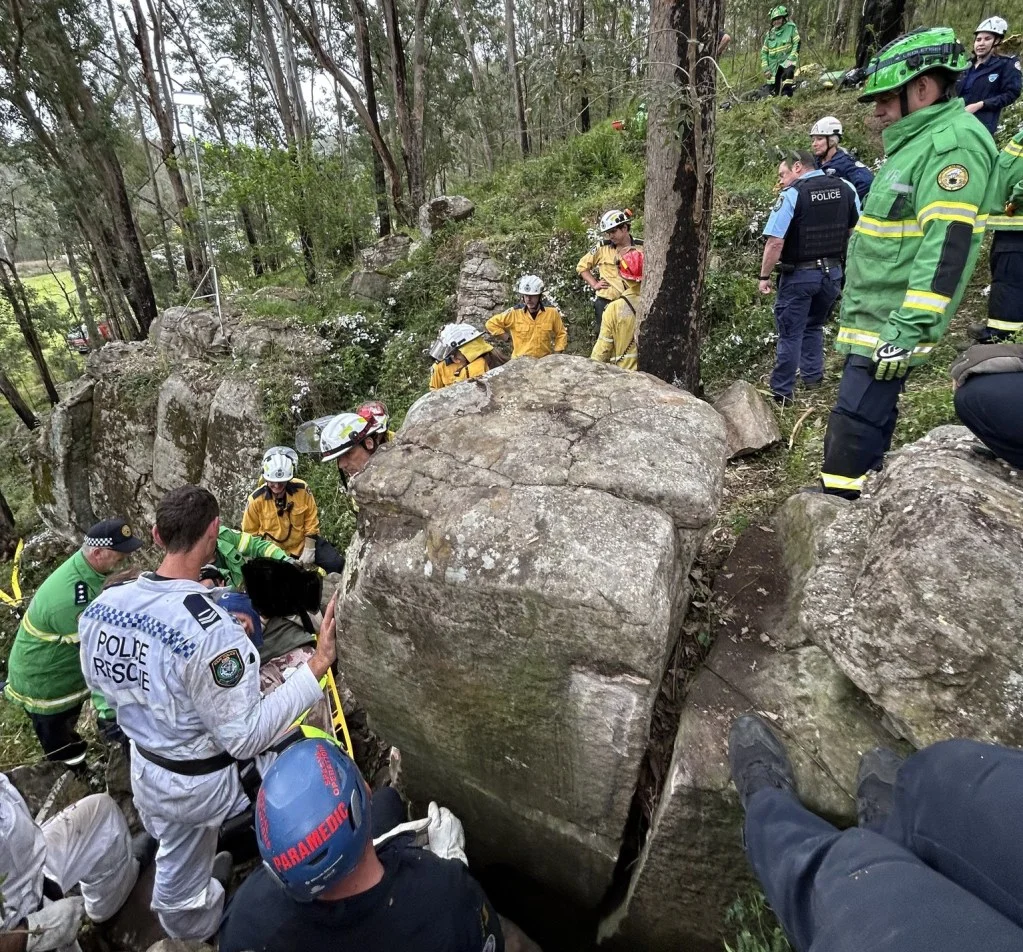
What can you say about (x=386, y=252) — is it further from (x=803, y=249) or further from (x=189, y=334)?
(x=803, y=249)

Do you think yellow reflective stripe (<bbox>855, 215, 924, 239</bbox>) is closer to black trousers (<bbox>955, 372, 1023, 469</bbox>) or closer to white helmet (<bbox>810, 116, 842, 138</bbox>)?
black trousers (<bbox>955, 372, 1023, 469</bbox>)

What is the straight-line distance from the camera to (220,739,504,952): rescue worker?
1558 mm

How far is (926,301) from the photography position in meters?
2.59

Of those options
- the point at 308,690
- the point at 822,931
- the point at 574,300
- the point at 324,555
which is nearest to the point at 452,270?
the point at 574,300

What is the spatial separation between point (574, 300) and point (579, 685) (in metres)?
6.53

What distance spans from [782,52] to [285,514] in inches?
438

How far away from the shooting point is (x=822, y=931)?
1260mm

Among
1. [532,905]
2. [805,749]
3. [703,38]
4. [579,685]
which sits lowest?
[532,905]

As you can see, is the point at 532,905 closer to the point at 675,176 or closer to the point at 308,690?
the point at 308,690

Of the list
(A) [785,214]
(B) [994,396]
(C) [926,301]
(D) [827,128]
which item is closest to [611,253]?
(A) [785,214]

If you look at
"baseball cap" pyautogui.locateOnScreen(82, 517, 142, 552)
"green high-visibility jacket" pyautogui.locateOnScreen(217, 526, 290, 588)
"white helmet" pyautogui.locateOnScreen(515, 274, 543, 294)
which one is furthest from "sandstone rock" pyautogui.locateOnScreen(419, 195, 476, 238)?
"baseball cap" pyautogui.locateOnScreen(82, 517, 142, 552)

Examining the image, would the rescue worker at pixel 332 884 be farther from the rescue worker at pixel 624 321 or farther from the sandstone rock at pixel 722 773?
the rescue worker at pixel 624 321

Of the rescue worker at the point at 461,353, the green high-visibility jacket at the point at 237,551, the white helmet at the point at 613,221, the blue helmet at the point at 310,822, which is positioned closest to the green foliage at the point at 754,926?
the blue helmet at the point at 310,822

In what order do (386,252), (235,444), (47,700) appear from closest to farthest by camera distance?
(47,700) → (235,444) → (386,252)
